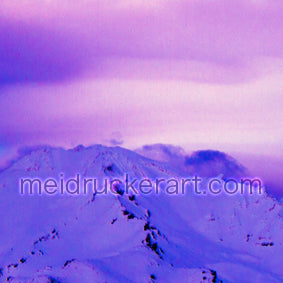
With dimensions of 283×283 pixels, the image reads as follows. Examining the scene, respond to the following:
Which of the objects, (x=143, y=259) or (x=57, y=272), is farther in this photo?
(x=143, y=259)

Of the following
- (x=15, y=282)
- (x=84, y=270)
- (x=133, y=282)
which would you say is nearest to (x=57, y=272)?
(x=84, y=270)

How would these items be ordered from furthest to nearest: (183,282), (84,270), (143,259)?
(143,259) < (183,282) < (84,270)

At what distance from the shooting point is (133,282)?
539 ft

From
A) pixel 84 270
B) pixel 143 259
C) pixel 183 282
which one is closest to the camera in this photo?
pixel 84 270

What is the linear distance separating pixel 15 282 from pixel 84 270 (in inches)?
1484

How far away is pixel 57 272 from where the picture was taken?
15838 centimetres

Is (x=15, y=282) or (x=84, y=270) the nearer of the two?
(x=84, y=270)

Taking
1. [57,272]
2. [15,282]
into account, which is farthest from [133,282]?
[15,282]

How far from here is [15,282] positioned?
185 meters

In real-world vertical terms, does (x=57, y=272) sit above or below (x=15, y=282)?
above

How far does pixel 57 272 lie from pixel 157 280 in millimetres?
28448

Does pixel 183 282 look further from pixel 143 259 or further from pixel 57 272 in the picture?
pixel 57 272

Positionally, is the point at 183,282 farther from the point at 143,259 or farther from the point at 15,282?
the point at 15,282

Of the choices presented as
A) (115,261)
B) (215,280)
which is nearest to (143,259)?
(115,261)
